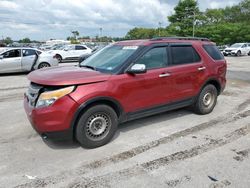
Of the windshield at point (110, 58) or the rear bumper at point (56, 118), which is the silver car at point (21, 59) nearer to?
the windshield at point (110, 58)

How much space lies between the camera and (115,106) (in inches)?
172

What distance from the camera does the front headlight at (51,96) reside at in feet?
12.5

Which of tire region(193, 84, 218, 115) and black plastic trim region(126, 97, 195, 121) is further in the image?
tire region(193, 84, 218, 115)

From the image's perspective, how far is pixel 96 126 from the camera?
4.26m

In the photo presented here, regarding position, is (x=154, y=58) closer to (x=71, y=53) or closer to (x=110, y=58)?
(x=110, y=58)

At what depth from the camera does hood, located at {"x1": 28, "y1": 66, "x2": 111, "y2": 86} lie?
385 cm

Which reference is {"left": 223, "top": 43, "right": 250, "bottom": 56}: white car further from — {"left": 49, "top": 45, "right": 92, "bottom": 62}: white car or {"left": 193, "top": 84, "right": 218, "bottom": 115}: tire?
{"left": 193, "top": 84, "right": 218, "bottom": 115}: tire

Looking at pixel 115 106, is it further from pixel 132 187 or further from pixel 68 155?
pixel 132 187

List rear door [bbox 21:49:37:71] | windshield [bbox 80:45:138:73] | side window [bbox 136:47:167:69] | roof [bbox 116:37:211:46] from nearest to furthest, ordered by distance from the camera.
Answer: windshield [bbox 80:45:138:73]
side window [bbox 136:47:167:69]
roof [bbox 116:37:211:46]
rear door [bbox 21:49:37:71]

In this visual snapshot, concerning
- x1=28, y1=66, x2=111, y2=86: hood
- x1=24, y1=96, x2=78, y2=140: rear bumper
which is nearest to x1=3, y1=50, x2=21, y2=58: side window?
x1=28, y1=66, x2=111, y2=86: hood

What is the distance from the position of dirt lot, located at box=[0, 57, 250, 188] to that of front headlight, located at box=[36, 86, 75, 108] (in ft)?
2.68

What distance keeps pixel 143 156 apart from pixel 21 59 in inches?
429

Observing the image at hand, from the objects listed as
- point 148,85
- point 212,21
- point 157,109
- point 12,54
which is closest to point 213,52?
point 157,109

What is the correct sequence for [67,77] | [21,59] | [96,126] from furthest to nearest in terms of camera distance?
[21,59] < [96,126] < [67,77]
